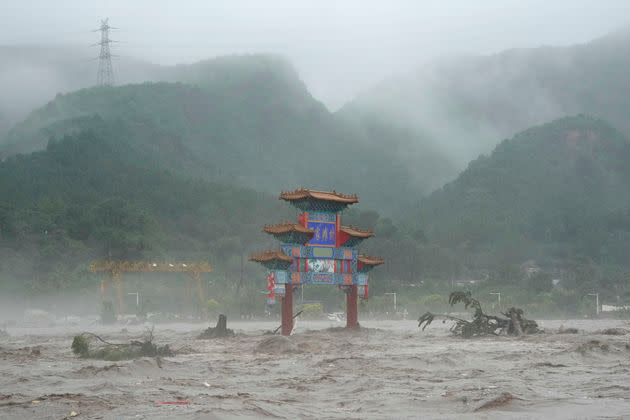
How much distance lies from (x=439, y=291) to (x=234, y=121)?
395ft

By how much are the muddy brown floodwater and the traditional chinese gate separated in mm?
5869

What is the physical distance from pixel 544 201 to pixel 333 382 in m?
117

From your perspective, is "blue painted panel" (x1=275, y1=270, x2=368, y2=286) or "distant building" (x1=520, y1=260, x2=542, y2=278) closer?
"blue painted panel" (x1=275, y1=270, x2=368, y2=286)

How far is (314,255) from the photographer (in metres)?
37.0

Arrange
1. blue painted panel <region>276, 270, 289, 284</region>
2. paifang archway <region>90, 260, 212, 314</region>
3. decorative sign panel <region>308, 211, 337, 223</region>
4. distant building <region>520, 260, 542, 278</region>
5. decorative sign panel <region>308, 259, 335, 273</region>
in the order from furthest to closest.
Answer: distant building <region>520, 260, 542, 278</region>
paifang archway <region>90, 260, 212, 314</region>
decorative sign panel <region>308, 211, 337, 223</region>
decorative sign panel <region>308, 259, 335, 273</region>
blue painted panel <region>276, 270, 289, 284</region>

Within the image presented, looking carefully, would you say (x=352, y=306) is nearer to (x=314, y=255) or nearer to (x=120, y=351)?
(x=314, y=255)

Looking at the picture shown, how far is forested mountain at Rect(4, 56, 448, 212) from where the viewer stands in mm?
169875

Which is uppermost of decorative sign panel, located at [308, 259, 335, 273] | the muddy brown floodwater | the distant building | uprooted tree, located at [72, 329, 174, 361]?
the distant building

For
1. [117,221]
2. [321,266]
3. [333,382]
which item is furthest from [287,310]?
[117,221]

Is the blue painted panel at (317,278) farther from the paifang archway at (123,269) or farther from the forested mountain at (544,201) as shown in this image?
the forested mountain at (544,201)

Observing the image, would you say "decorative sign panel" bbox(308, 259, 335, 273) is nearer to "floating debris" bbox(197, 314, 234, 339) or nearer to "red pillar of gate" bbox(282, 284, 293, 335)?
"red pillar of gate" bbox(282, 284, 293, 335)

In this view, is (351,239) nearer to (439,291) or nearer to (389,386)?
(389,386)

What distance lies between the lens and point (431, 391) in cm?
1700

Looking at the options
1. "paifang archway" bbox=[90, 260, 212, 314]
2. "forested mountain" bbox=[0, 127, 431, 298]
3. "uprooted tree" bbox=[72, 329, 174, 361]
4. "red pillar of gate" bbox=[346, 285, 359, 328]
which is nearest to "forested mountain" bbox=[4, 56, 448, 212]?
"forested mountain" bbox=[0, 127, 431, 298]
